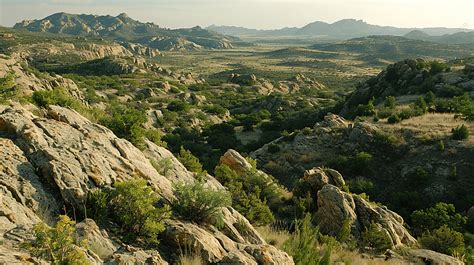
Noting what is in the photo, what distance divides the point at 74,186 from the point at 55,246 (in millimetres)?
2676

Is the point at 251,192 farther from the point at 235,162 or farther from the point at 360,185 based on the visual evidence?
the point at 360,185

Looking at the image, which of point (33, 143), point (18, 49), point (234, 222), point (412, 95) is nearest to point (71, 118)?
point (33, 143)

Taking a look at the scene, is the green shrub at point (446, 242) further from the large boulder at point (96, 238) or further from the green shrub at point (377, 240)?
the large boulder at point (96, 238)

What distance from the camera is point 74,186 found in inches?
289

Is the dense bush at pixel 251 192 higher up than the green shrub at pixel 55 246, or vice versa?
the green shrub at pixel 55 246

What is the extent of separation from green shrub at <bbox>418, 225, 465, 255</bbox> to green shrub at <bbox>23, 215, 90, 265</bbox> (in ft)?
42.8

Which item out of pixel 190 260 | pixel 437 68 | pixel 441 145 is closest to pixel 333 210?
pixel 190 260

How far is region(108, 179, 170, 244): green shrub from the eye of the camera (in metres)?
7.09

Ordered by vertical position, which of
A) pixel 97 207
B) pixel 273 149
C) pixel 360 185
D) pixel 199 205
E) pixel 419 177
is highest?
pixel 97 207

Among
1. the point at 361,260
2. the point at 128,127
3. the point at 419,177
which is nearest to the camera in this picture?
the point at 361,260

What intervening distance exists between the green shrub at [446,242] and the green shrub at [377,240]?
212 cm

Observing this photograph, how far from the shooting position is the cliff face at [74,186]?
20.3ft

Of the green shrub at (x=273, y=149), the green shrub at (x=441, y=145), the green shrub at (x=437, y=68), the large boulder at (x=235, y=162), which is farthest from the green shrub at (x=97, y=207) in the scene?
the green shrub at (x=437, y=68)

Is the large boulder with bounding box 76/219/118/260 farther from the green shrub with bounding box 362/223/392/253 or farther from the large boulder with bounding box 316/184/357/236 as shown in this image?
the green shrub with bounding box 362/223/392/253
